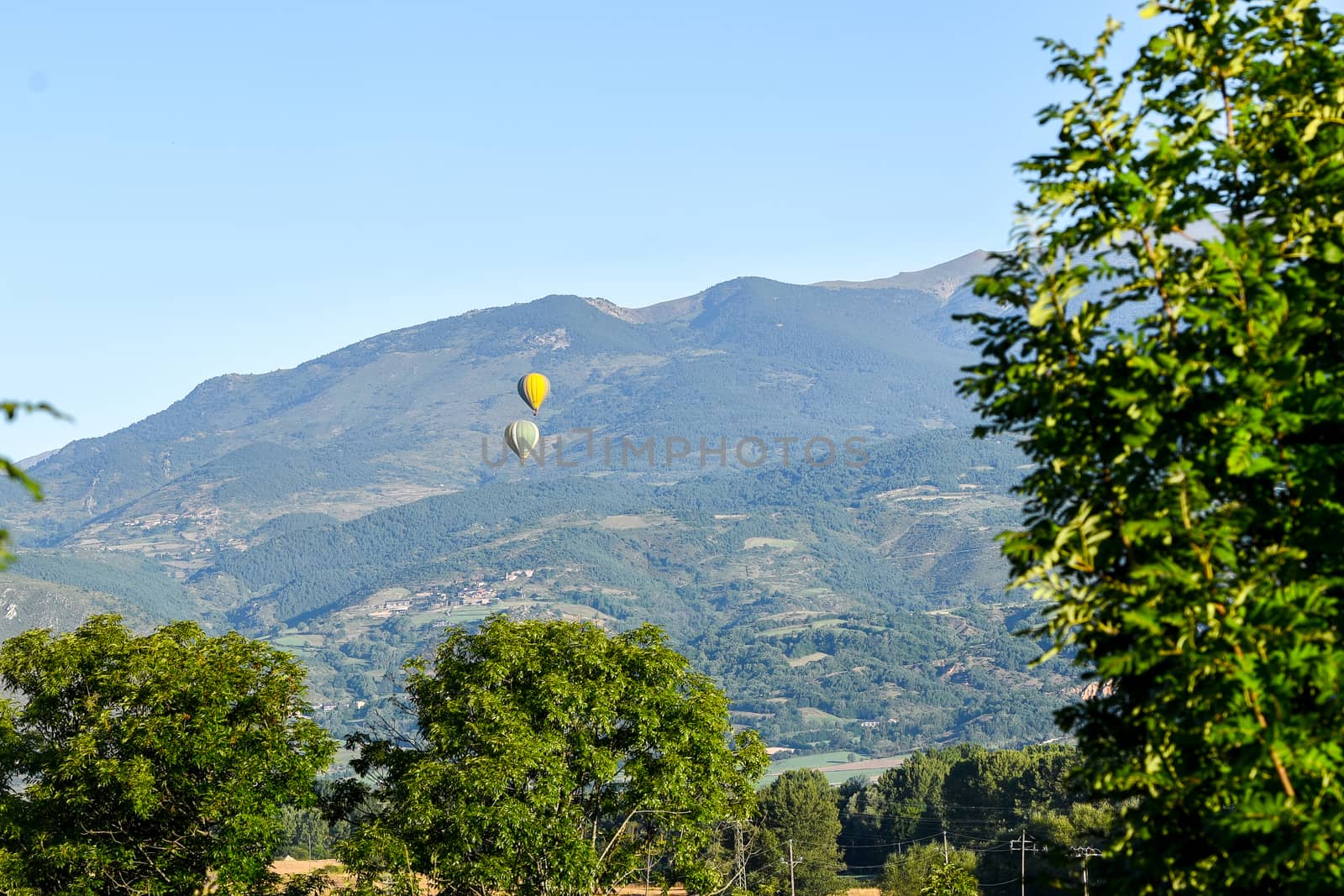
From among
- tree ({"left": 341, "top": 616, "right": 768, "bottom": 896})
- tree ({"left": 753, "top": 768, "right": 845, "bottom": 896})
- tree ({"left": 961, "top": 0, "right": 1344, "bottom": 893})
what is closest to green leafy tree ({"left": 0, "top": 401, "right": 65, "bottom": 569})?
tree ({"left": 961, "top": 0, "right": 1344, "bottom": 893})

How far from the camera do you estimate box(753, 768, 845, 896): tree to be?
8856 cm

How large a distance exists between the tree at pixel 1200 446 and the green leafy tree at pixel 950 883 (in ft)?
122

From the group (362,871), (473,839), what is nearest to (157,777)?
(362,871)

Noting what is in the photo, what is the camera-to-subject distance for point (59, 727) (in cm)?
3191

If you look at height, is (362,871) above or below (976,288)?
below

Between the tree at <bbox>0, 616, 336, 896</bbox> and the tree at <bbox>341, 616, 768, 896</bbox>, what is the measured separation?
7.86 ft

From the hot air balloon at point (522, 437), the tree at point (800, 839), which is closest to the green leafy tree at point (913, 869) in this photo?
the tree at point (800, 839)

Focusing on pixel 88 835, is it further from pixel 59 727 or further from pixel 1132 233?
pixel 1132 233

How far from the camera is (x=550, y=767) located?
29000 mm

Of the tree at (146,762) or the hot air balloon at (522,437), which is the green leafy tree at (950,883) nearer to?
the tree at (146,762)

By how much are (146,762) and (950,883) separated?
28.5 m

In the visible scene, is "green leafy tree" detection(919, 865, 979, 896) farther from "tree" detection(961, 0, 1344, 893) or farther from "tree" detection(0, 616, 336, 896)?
"tree" detection(961, 0, 1344, 893)

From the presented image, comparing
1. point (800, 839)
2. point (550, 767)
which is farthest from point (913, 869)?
point (550, 767)

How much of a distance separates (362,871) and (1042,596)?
2200 cm
